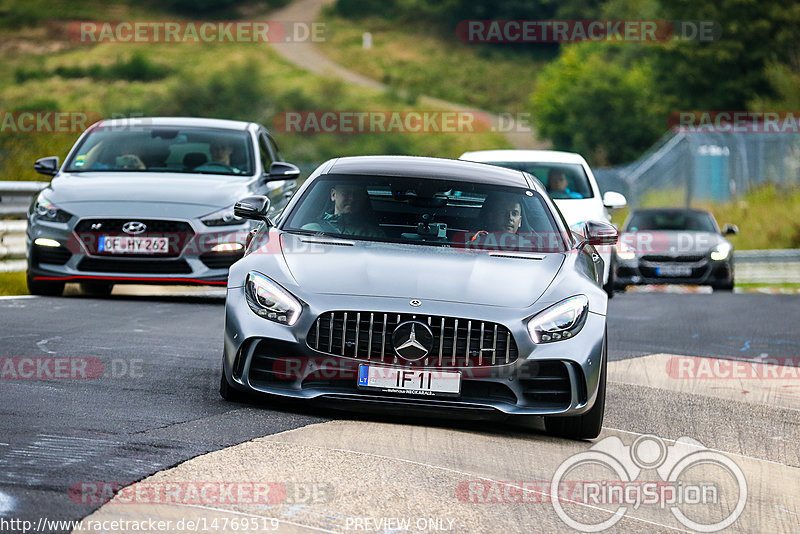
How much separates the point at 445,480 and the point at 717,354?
20.8ft

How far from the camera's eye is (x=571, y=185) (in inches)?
620

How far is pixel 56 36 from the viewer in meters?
112

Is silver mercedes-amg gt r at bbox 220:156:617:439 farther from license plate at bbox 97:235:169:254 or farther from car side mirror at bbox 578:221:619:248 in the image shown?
license plate at bbox 97:235:169:254

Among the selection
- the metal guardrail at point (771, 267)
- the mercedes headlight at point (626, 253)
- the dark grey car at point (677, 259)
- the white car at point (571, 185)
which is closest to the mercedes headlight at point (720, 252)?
the dark grey car at point (677, 259)

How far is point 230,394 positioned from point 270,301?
608 mm

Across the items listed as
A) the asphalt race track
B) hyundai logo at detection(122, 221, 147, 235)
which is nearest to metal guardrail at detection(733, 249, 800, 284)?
the asphalt race track

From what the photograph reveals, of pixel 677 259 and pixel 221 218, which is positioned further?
pixel 677 259

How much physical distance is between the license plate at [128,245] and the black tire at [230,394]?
18.0ft

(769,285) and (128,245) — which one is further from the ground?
(128,245)

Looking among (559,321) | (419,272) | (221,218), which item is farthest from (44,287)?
(559,321)

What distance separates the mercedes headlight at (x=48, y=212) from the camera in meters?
12.9

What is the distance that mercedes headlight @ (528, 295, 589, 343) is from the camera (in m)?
7.00

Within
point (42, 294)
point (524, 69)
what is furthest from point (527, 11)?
point (42, 294)

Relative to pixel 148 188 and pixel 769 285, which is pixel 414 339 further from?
pixel 769 285
